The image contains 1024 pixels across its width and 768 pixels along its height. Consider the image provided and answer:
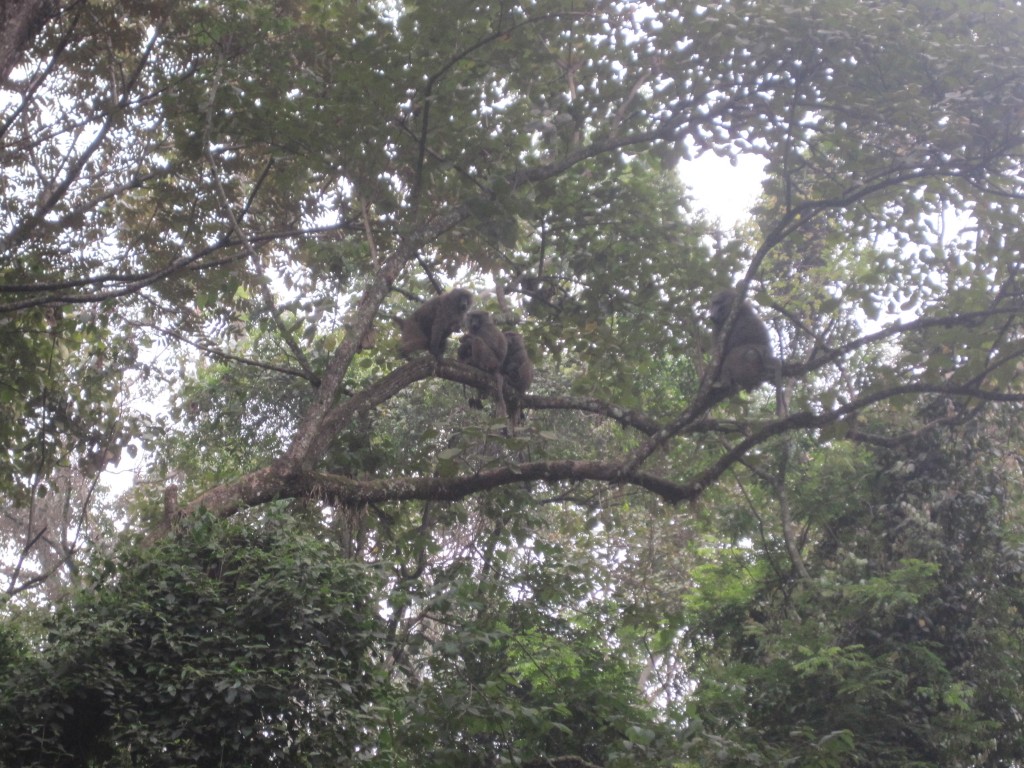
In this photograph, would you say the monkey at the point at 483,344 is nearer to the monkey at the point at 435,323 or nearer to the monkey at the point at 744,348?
the monkey at the point at 435,323

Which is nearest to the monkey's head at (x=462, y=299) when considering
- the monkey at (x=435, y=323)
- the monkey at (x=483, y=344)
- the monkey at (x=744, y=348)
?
the monkey at (x=435, y=323)

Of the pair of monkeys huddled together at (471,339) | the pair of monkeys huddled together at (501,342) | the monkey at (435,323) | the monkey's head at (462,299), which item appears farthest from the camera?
the monkey's head at (462,299)

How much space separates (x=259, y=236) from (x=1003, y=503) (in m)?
6.78

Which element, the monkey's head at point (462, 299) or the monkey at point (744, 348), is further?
the monkey's head at point (462, 299)

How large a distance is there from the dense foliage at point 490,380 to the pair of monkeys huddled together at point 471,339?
0.83 ft

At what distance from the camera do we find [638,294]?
725 cm

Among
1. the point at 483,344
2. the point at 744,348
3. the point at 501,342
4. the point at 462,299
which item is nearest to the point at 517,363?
the point at 501,342

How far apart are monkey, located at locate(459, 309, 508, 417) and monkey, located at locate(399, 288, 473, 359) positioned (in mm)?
136

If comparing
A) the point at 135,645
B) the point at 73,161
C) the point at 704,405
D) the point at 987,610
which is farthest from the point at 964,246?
the point at 73,161

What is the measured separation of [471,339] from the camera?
26.9 feet

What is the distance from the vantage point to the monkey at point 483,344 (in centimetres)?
792

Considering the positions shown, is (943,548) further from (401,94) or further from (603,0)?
(401,94)

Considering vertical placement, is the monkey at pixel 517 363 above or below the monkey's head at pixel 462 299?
below

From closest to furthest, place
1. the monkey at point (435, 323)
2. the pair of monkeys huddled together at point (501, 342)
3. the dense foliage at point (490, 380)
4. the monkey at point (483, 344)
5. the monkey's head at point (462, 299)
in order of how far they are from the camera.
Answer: the dense foliage at point (490, 380), the pair of monkeys huddled together at point (501, 342), the monkey at point (435, 323), the monkey at point (483, 344), the monkey's head at point (462, 299)
